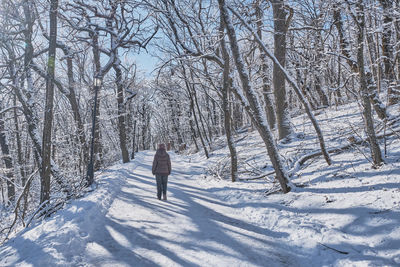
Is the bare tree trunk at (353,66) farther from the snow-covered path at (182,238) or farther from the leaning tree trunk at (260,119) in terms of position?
the snow-covered path at (182,238)

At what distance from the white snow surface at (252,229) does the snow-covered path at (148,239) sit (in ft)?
0.06

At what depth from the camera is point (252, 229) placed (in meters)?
5.07

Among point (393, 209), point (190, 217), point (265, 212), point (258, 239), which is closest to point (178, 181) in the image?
point (190, 217)

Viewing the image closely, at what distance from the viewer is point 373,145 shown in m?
5.07

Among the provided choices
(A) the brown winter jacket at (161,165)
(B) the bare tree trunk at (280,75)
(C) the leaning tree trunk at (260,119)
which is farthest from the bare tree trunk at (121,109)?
(C) the leaning tree trunk at (260,119)

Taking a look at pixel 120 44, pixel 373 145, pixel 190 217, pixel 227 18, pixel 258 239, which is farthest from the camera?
pixel 120 44

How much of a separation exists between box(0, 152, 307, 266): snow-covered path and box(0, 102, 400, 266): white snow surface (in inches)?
0.7

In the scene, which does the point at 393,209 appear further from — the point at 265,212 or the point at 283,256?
the point at 265,212

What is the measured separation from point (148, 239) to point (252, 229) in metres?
2.21

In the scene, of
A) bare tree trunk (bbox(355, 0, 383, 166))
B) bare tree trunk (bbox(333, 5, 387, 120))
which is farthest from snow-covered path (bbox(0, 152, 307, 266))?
bare tree trunk (bbox(333, 5, 387, 120))

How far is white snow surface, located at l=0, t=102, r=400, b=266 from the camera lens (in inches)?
144

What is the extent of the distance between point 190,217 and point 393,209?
413cm

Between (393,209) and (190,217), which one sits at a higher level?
(393,209)

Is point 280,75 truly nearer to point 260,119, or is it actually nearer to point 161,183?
point 260,119
